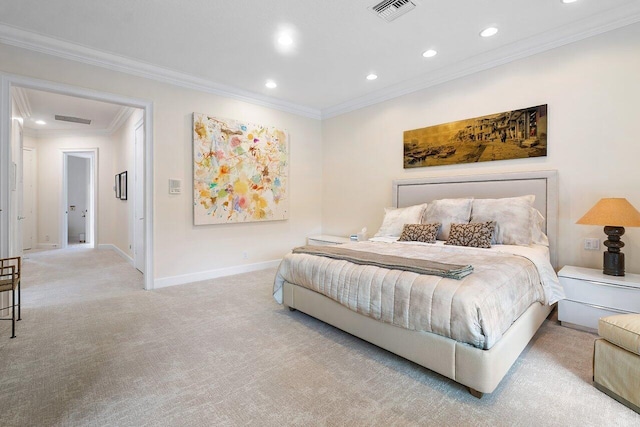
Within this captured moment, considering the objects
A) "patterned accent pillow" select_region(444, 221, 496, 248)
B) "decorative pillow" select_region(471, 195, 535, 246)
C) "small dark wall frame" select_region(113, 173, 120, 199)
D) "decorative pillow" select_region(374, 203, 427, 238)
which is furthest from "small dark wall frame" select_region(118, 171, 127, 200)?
"decorative pillow" select_region(471, 195, 535, 246)

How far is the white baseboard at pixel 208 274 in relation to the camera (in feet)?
12.7

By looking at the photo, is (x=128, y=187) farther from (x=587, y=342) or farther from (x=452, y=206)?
(x=587, y=342)

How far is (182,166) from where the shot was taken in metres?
4.00

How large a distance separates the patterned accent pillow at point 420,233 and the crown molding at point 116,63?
3106 millimetres

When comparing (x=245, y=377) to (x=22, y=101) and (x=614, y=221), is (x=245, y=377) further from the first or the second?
(x=22, y=101)

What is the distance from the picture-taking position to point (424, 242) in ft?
10.6

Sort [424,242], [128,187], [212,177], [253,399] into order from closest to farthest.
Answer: [253,399] < [424,242] < [212,177] < [128,187]

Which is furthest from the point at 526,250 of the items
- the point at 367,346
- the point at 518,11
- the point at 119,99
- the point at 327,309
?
the point at 119,99

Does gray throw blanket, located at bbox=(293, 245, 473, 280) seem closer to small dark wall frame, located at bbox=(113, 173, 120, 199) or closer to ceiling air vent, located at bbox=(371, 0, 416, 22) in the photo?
ceiling air vent, located at bbox=(371, 0, 416, 22)

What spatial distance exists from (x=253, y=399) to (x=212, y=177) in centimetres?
319

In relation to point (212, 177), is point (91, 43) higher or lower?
higher

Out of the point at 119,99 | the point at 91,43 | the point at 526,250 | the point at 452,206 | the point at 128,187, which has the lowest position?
the point at 526,250

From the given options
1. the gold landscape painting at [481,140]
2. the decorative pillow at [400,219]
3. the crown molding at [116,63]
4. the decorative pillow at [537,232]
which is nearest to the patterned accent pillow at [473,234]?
the decorative pillow at [537,232]

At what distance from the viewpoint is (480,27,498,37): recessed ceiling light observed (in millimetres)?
2924
